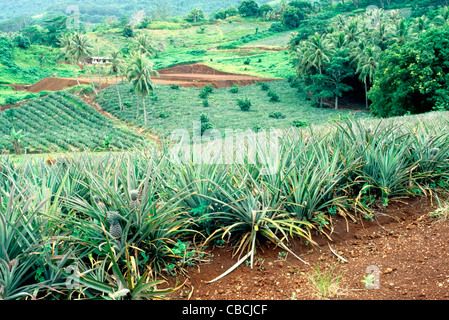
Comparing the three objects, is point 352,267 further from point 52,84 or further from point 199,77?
point 199,77

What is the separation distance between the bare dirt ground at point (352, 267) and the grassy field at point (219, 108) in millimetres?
36379

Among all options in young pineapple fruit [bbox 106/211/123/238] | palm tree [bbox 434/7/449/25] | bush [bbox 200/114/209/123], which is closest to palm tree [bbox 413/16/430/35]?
palm tree [bbox 434/7/449/25]

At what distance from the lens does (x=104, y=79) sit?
6372 centimetres

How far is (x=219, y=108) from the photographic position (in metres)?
50.3

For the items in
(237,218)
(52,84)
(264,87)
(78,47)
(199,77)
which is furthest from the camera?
(199,77)

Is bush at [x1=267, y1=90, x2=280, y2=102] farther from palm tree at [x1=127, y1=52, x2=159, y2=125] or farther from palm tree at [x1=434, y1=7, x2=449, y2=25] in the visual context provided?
palm tree at [x1=434, y1=7, x2=449, y2=25]

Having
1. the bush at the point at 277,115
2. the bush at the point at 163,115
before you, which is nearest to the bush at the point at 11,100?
the bush at the point at 163,115

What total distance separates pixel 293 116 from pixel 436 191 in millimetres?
42285

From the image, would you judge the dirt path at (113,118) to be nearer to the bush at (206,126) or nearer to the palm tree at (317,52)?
the bush at (206,126)

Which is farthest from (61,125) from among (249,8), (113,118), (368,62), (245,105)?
(249,8)

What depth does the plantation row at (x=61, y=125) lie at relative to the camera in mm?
35469

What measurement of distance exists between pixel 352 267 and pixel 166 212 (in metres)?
1.43

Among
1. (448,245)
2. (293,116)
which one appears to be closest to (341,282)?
(448,245)
